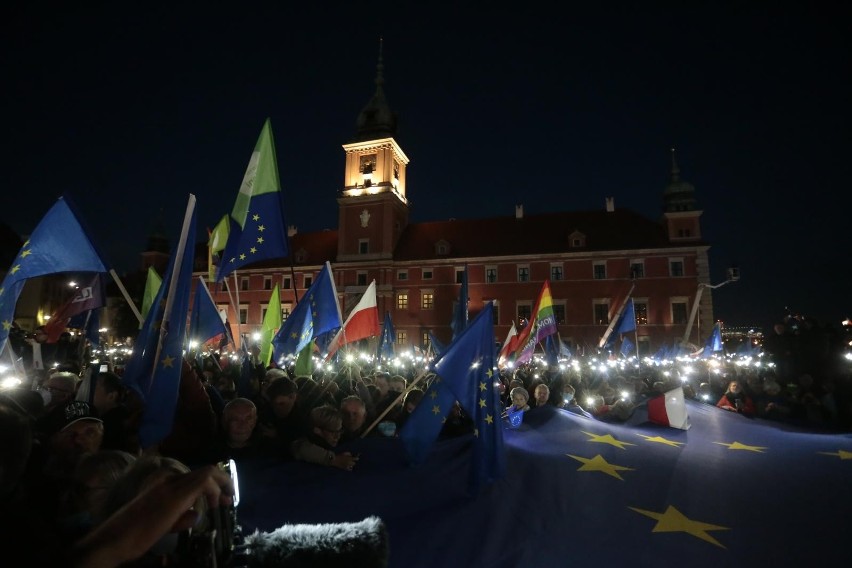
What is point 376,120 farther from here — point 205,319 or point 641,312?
point 205,319

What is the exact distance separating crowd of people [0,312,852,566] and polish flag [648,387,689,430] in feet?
1.36

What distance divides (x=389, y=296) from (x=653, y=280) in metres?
23.3

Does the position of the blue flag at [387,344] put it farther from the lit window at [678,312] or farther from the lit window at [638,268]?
the lit window at [678,312]

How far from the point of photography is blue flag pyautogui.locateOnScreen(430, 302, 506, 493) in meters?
4.25

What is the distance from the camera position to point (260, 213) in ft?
20.9

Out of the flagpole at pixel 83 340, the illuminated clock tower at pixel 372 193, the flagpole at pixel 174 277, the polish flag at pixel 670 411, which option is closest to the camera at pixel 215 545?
the flagpole at pixel 174 277

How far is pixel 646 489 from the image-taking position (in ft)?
14.0

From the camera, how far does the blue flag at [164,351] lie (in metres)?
3.59

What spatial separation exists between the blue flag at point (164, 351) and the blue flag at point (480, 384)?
234cm

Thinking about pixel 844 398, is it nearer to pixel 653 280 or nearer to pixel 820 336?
pixel 820 336

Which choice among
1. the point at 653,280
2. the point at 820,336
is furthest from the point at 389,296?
the point at 820,336

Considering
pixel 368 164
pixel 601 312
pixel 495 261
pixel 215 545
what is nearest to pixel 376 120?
pixel 368 164

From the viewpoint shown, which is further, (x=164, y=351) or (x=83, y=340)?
(x=83, y=340)

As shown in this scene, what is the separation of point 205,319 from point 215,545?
9354 mm
